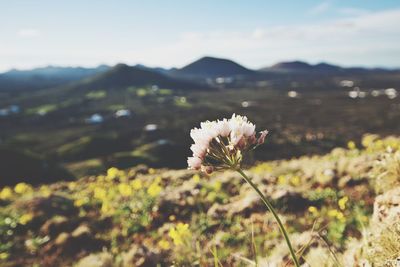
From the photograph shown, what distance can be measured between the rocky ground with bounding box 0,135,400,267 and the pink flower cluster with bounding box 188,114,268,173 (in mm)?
1957

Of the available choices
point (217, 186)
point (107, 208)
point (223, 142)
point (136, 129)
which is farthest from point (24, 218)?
point (136, 129)

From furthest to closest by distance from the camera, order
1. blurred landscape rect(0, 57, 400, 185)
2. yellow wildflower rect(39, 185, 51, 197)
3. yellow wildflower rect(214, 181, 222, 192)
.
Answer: blurred landscape rect(0, 57, 400, 185), yellow wildflower rect(39, 185, 51, 197), yellow wildflower rect(214, 181, 222, 192)

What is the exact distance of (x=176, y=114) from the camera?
408 ft

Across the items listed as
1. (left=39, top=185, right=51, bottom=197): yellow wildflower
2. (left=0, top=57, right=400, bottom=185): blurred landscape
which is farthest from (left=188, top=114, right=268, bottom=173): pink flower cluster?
(left=0, top=57, right=400, bottom=185): blurred landscape

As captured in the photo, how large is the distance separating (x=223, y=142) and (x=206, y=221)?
5.43 metres

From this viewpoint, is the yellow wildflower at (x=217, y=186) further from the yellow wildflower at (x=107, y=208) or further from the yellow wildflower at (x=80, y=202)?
the yellow wildflower at (x=80, y=202)

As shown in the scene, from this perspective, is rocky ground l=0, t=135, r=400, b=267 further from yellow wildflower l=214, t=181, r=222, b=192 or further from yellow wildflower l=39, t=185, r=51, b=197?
yellow wildflower l=39, t=185, r=51, b=197

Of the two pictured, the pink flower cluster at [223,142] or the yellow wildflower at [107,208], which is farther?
the yellow wildflower at [107,208]

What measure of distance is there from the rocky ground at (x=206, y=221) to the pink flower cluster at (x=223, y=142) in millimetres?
1957

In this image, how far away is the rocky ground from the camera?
5.92 meters

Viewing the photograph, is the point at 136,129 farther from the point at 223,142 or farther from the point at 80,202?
the point at 223,142

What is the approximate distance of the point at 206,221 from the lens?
333 inches

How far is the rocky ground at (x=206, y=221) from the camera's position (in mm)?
5922

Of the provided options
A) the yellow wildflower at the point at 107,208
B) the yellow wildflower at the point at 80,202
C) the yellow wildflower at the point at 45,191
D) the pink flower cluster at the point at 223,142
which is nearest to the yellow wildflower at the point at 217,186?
the yellow wildflower at the point at 107,208
